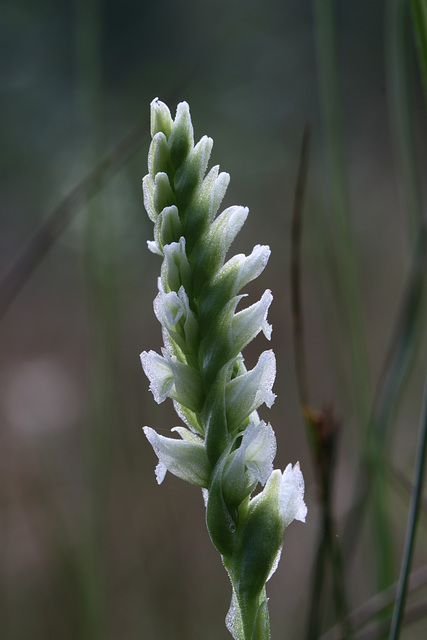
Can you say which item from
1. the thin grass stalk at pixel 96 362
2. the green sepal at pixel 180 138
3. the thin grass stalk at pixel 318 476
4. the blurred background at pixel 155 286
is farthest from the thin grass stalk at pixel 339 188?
the green sepal at pixel 180 138

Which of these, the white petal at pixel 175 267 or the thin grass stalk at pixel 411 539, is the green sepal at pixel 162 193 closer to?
the white petal at pixel 175 267

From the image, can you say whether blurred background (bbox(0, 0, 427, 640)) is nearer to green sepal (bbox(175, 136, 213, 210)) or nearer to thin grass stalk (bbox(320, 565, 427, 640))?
thin grass stalk (bbox(320, 565, 427, 640))

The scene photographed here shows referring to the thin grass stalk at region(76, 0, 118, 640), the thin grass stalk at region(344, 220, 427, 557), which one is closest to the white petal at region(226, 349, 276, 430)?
the thin grass stalk at region(344, 220, 427, 557)

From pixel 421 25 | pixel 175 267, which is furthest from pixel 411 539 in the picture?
pixel 421 25

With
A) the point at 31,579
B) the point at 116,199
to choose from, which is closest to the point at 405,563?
the point at 31,579

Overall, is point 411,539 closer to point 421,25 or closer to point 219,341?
point 219,341
